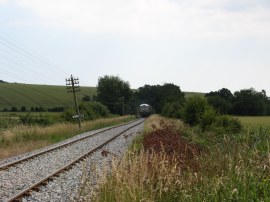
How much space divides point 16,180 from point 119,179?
23.7ft

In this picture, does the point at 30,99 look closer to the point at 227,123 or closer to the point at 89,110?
the point at 89,110

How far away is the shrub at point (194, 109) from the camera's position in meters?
35.1

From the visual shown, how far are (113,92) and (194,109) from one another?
8987cm

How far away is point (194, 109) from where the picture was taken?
36.1m

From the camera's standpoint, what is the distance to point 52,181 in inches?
492

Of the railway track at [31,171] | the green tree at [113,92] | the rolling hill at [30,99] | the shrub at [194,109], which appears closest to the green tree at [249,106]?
the rolling hill at [30,99]

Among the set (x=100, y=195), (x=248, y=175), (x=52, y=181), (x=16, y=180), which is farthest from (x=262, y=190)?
(x=16, y=180)

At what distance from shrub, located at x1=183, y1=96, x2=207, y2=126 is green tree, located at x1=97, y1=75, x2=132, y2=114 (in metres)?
84.2

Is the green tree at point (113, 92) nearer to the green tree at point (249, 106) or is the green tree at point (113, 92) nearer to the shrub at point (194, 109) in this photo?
the green tree at point (249, 106)

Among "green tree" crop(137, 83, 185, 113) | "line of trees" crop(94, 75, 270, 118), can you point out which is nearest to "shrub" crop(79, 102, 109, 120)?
"line of trees" crop(94, 75, 270, 118)

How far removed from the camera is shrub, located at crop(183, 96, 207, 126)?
3506 centimetres

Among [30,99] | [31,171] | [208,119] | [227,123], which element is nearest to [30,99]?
[30,99]

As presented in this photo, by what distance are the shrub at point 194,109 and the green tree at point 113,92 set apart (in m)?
84.2

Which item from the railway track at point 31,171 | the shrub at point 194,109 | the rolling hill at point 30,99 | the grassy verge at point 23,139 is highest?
the rolling hill at point 30,99
